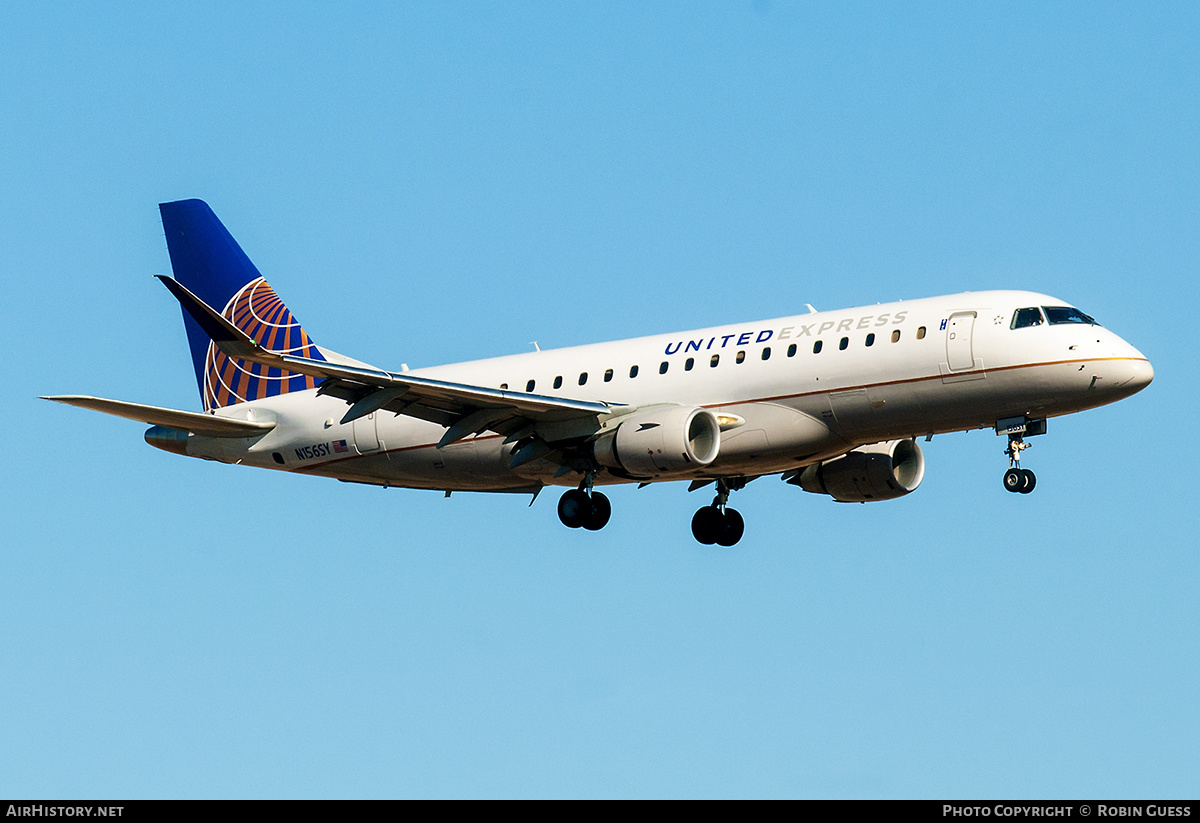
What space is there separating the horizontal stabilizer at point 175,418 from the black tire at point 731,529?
38.6 feet

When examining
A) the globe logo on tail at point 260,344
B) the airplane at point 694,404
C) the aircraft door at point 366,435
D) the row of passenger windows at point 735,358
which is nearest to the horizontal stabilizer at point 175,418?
the airplane at point 694,404

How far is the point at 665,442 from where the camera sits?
35969 mm

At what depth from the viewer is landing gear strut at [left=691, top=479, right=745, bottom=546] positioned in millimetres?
41938

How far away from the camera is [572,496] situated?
38.8m

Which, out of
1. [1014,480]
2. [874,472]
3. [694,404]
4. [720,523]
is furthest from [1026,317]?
[720,523]

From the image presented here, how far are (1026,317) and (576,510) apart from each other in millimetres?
11026

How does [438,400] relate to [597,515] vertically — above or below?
above

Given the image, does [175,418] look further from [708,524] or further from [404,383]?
[708,524]

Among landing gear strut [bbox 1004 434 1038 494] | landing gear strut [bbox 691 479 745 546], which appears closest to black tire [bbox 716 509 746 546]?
landing gear strut [bbox 691 479 745 546]

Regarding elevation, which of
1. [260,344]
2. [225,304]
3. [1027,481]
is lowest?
[1027,481]

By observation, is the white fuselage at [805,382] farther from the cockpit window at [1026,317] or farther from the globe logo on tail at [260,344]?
the globe logo on tail at [260,344]

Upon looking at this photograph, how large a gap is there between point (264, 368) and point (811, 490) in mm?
14499

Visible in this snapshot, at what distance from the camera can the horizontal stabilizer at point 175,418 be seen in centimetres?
3472

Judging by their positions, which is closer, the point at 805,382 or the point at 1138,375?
the point at 1138,375
